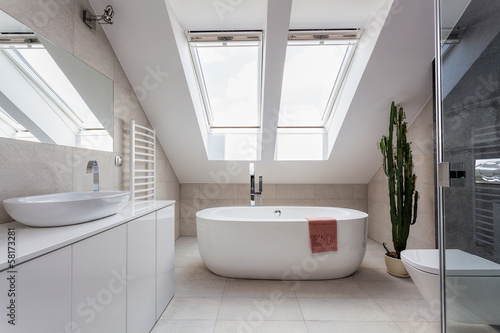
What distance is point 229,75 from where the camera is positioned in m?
3.46

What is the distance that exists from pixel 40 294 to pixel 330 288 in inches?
93.2

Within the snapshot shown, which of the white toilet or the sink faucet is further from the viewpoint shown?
the sink faucet

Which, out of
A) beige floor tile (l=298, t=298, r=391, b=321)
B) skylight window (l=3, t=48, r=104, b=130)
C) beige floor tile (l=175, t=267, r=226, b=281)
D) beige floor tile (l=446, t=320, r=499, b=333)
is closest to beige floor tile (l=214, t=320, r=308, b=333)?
beige floor tile (l=298, t=298, r=391, b=321)

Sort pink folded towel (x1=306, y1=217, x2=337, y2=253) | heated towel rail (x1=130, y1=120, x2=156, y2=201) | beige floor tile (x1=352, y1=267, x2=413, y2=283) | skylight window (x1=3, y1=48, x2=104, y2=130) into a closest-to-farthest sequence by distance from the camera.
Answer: skylight window (x1=3, y1=48, x2=104, y2=130) → pink folded towel (x1=306, y1=217, x2=337, y2=253) → beige floor tile (x1=352, y1=267, x2=413, y2=283) → heated towel rail (x1=130, y1=120, x2=156, y2=201)

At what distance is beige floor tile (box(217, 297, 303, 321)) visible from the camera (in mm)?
2045

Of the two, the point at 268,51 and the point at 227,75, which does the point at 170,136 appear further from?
the point at 268,51

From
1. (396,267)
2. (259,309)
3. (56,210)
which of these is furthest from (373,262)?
(56,210)

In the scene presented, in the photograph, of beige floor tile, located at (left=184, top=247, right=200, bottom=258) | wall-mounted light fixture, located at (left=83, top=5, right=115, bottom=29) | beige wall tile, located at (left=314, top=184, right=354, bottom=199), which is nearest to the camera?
wall-mounted light fixture, located at (left=83, top=5, right=115, bottom=29)

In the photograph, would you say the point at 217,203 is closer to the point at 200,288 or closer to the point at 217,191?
the point at 217,191

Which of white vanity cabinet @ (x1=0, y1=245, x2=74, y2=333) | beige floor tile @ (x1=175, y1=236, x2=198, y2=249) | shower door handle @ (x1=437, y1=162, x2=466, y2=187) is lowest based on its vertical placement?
beige floor tile @ (x1=175, y1=236, x2=198, y2=249)

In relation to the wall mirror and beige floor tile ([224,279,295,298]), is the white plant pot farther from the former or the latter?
the wall mirror

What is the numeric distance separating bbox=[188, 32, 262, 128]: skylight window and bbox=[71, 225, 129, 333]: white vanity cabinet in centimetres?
237

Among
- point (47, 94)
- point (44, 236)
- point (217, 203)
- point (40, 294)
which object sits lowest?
point (217, 203)

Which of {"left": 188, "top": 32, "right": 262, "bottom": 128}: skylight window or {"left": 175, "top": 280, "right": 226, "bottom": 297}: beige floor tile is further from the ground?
{"left": 188, "top": 32, "right": 262, "bottom": 128}: skylight window
